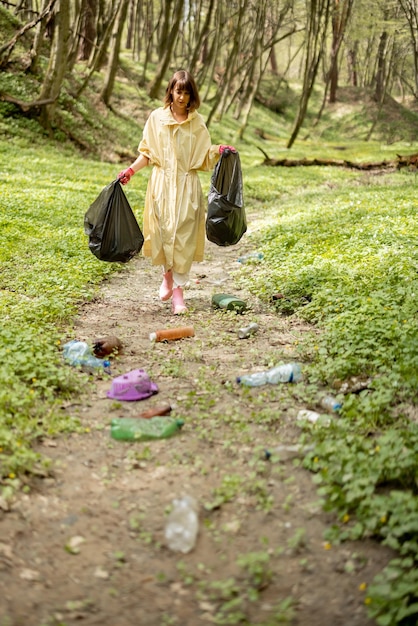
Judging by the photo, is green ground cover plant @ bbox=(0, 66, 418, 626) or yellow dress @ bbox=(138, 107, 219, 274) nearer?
green ground cover plant @ bbox=(0, 66, 418, 626)

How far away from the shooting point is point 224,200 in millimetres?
6004

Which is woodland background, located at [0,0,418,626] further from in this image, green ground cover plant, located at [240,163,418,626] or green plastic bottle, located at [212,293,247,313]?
green plastic bottle, located at [212,293,247,313]

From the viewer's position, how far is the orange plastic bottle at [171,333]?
519 centimetres

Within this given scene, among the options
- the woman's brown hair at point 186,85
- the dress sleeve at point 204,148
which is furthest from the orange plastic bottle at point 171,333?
the woman's brown hair at point 186,85

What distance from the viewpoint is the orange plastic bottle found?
17.0 feet

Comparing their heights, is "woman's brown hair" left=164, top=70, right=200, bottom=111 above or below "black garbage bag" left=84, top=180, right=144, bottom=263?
above

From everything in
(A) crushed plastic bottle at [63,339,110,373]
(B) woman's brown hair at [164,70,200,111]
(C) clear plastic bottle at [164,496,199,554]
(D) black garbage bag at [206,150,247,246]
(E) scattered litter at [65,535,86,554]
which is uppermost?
(B) woman's brown hair at [164,70,200,111]

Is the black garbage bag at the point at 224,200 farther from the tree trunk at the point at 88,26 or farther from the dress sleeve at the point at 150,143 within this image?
the tree trunk at the point at 88,26

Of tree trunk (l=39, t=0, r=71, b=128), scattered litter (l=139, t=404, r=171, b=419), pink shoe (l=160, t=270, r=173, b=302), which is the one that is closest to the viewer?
scattered litter (l=139, t=404, r=171, b=419)

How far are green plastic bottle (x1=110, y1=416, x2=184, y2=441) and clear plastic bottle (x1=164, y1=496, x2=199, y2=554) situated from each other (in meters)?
0.65

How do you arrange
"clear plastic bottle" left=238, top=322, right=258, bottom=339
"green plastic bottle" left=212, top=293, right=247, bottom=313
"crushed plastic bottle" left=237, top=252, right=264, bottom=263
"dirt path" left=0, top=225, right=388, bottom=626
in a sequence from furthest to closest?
"crushed plastic bottle" left=237, top=252, right=264, bottom=263, "green plastic bottle" left=212, top=293, right=247, bottom=313, "clear plastic bottle" left=238, top=322, right=258, bottom=339, "dirt path" left=0, top=225, right=388, bottom=626

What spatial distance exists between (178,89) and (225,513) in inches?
150

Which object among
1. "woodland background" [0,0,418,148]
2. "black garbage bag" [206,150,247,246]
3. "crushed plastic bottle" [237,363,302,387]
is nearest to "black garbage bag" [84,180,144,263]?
"black garbage bag" [206,150,247,246]

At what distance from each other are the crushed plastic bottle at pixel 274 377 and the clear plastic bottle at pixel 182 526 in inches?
56.6
